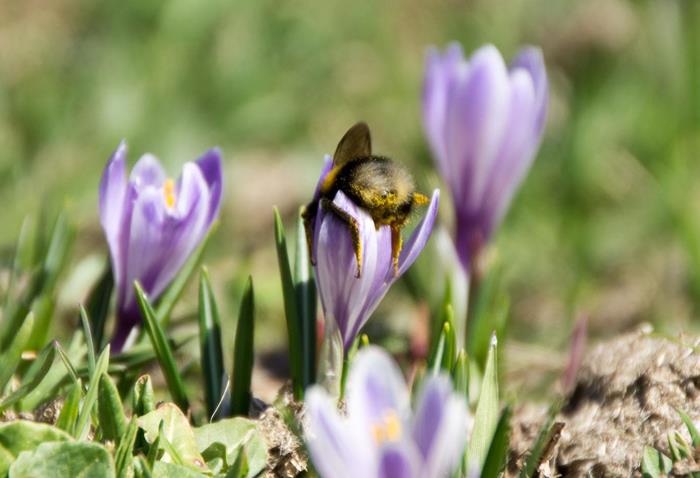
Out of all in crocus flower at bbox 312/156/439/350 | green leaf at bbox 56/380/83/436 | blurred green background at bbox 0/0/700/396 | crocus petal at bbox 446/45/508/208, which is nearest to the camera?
green leaf at bbox 56/380/83/436

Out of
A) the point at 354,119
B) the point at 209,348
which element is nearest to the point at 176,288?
the point at 209,348

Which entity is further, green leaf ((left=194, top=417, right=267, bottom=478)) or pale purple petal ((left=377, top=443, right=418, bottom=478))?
green leaf ((left=194, top=417, right=267, bottom=478))

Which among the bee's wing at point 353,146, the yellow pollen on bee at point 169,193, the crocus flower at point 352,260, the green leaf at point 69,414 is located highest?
the bee's wing at point 353,146

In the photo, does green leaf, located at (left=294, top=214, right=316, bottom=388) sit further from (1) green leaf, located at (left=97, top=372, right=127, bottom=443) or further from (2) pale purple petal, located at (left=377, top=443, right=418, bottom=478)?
(2) pale purple petal, located at (left=377, top=443, right=418, bottom=478)

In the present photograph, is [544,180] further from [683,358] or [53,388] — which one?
[53,388]

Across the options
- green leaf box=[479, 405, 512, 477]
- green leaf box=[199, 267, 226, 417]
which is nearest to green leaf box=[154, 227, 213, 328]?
green leaf box=[199, 267, 226, 417]

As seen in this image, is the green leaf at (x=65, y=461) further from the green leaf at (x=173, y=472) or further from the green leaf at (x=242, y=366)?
the green leaf at (x=242, y=366)

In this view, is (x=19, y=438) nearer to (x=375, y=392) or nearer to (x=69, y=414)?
(x=69, y=414)

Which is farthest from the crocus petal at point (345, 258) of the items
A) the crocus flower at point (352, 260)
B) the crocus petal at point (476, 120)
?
the crocus petal at point (476, 120)
